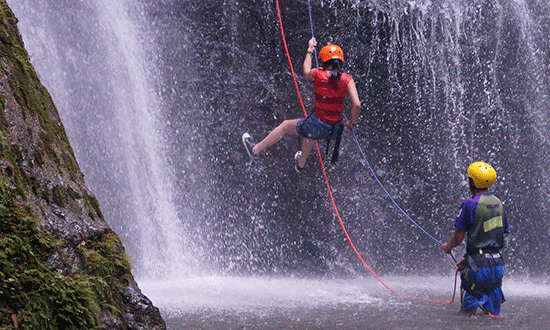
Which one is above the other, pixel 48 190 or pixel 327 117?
pixel 327 117

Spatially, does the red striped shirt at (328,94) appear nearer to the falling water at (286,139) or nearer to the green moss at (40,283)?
the falling water at (286,139)

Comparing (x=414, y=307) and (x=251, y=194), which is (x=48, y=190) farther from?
(x=251, y=194)

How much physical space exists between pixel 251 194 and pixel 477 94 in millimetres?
5113

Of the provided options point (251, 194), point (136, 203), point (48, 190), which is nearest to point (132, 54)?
point (136, 203)

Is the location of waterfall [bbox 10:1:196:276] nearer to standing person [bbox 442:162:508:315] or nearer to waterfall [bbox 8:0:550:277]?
waterfall [bbox 8:0:550:277]

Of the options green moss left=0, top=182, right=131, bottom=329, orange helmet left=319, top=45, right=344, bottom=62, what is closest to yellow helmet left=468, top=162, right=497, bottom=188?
orange helmet left=319, top=45, right=344, bottom=62

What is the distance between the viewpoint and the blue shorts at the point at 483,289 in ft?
18.4

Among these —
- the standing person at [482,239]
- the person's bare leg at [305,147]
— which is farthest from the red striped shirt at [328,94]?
the standing person at [482,239]

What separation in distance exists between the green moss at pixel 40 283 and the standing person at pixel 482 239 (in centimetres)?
370

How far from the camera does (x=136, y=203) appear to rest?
9.49m

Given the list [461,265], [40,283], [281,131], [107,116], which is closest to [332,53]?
[281,131]

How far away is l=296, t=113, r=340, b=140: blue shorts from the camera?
6.88 meters

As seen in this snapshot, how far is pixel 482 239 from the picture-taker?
18.4 feet

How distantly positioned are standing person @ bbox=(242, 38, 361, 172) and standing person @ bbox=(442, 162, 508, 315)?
1698 mm
